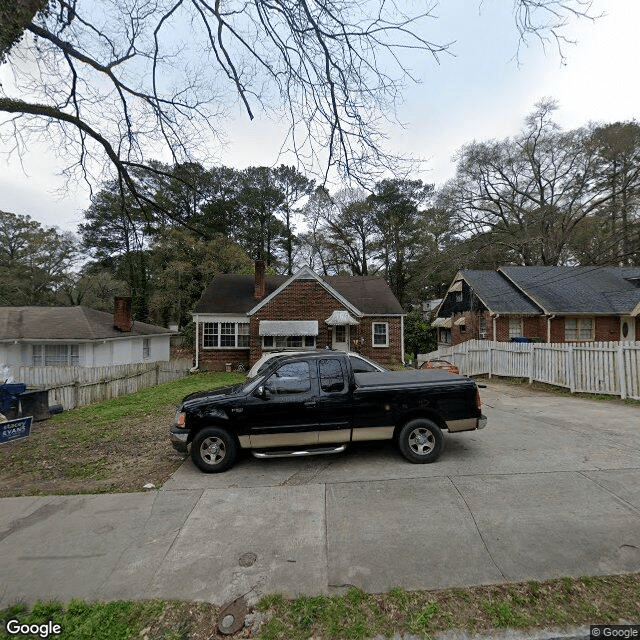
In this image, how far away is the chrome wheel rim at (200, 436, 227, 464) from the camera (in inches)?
202

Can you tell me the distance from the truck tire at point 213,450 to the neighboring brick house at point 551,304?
761 inches

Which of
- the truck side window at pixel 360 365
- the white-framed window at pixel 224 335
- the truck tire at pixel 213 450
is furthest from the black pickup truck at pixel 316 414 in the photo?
the white-framed window at pixel 224 335

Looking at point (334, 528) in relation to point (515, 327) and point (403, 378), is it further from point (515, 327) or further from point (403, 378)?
point (515, 327)

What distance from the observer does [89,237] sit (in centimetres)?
3469

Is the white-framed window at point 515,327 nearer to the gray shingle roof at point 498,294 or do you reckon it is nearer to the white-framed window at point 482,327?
the gray shingle roof at point 498,294

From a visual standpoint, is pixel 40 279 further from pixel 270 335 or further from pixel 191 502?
pixel 191 502

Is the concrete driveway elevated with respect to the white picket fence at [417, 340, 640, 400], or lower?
lower

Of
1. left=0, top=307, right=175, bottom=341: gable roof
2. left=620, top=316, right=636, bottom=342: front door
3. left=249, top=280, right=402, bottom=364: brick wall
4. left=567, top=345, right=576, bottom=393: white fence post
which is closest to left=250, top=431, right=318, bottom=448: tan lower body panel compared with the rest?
left=567, top=345, right=576, bottom=393: white fence post

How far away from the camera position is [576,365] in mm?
10891

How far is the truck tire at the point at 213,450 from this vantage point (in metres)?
5.08

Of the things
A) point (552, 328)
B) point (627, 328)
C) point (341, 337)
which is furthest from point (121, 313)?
point (627, 328)

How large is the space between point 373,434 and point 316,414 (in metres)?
0.93

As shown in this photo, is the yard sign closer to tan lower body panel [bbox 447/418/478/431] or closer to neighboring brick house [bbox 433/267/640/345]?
tan lower body panel [bbox 447/418/478/431]

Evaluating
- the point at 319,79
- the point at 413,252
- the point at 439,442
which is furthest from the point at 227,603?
the point at 413,252
